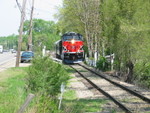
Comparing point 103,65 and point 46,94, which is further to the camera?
point 103,65

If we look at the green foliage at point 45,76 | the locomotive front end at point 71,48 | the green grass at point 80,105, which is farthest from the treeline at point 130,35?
the locomotive front end at point 71,48

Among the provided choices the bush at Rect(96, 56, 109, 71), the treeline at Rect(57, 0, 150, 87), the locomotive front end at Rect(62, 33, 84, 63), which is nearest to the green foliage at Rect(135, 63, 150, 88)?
the treeline at Rect(57, 0, 150, 87)

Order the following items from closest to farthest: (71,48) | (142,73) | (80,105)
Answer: (80,105)
(142,73)
(71,48)

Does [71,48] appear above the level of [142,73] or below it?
above

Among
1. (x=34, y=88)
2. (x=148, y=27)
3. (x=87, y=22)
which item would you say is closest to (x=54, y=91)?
(x=34, y=88)

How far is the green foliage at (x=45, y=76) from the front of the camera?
1150cm

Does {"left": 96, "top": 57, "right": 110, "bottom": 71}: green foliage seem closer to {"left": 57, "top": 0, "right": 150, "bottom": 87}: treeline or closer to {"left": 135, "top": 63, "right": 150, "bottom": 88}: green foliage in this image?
{"left": 57, "top": 0, "right": 150, "bottom": 87}: treeline

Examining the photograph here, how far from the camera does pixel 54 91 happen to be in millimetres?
12203

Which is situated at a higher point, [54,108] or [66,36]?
[66,36]

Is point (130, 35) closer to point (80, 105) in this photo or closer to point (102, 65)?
point (102, 65)

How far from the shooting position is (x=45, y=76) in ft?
38.3

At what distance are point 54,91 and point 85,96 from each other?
2616 mm

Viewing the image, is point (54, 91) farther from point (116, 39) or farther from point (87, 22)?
point (87, 22)

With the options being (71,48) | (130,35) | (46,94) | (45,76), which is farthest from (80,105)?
(71,48)
